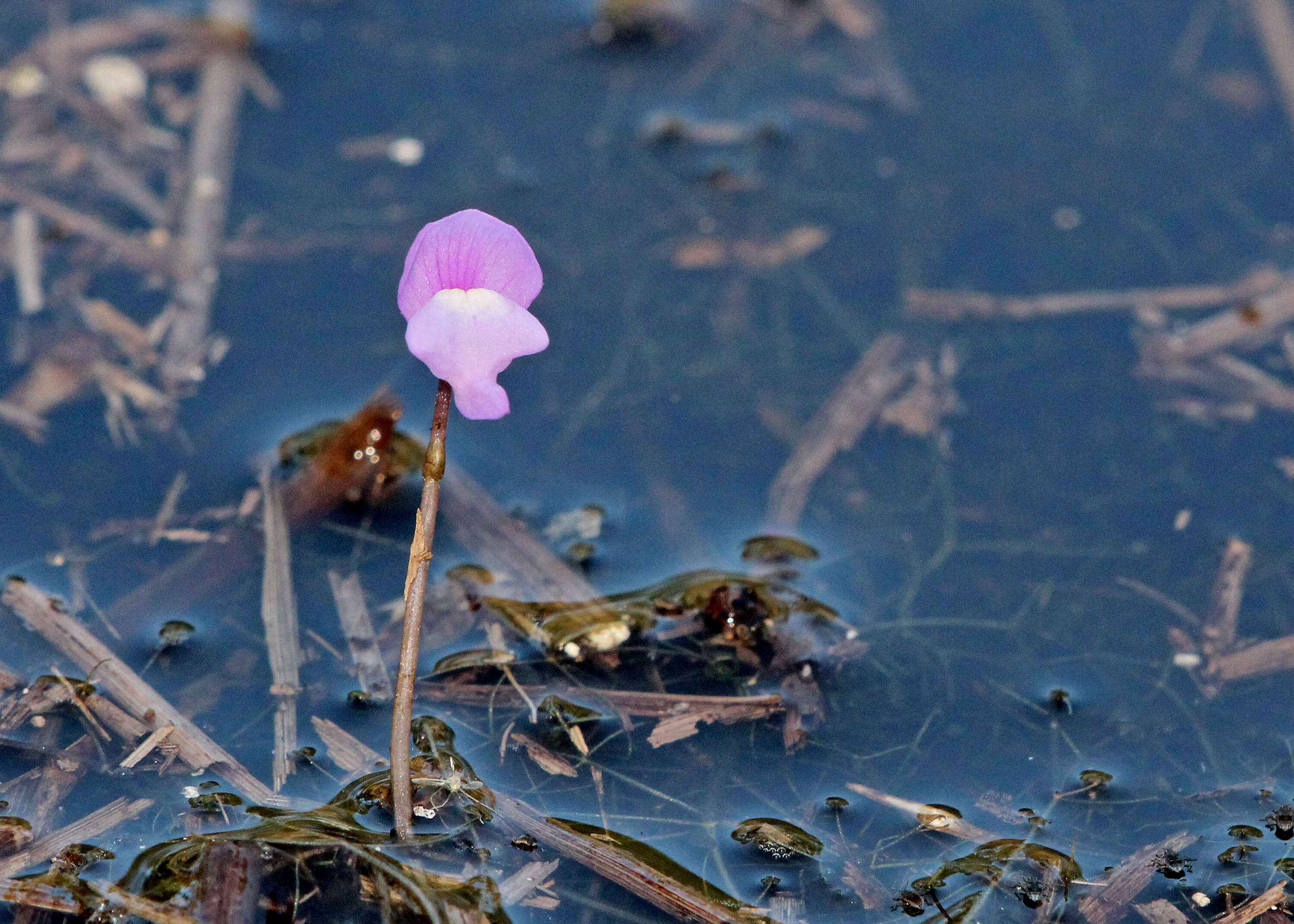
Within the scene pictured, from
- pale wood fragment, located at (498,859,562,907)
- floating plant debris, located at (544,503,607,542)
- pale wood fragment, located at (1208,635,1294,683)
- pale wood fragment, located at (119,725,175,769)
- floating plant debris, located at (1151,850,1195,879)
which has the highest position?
floating plant debris, located at (544,503,607,542)

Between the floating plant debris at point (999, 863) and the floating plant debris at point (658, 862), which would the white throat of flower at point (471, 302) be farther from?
the floating plant debris at point (999, 863)

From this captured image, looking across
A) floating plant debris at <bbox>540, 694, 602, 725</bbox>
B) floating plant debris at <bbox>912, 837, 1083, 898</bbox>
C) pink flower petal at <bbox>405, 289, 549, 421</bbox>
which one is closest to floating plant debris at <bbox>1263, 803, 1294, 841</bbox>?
floating plant debris at <bbox>912, 837, 1083, 898</bbox>

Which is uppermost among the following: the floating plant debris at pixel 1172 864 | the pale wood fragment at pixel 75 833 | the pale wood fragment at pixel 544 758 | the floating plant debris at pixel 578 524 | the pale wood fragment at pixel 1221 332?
the pale wood fragment at pixel 1221 332

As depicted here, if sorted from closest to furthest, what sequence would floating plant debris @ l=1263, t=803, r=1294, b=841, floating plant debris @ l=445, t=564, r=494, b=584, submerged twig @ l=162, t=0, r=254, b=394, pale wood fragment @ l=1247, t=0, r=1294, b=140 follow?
floating plant debris @ l=1263, t=803, r=1294, b=841 < floating plant debris @ l=445, t=564, r=494, b=584 < submerged twig @ l=162, t=0, r=254, b=394 < pale wood fragment @ l=1247, t=0, r=1294, b=140

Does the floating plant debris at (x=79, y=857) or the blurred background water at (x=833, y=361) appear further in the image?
the blurred background water at (x=833, y=361)

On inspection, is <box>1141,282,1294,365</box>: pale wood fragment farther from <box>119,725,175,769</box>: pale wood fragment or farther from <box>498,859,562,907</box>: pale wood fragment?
<box>119,725,175,769</box>: pale wood fragment

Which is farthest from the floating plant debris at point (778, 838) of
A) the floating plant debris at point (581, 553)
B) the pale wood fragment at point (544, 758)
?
the floating plant debris at point (581, 553)

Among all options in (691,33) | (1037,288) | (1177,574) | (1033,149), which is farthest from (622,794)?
(691,33)
